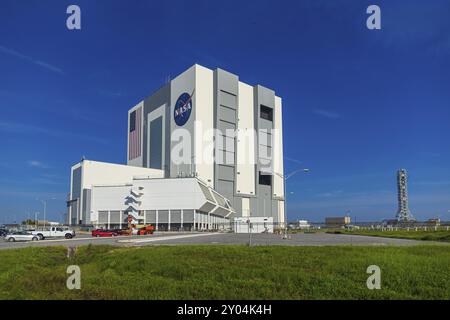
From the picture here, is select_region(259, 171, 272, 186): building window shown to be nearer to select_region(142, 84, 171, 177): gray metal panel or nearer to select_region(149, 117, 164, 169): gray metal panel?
select_region(142, 84, 171, 177): gray metal panel

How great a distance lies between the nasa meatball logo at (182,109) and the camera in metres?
110

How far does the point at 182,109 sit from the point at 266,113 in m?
29.6

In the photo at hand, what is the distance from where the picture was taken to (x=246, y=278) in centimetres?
1502

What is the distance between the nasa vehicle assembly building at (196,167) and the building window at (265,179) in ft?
0.97

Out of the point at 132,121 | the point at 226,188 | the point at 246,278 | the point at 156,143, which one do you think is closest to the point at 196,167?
the point at 226,188

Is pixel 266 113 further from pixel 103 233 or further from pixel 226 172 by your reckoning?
pixel 103 233

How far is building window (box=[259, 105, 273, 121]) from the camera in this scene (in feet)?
417

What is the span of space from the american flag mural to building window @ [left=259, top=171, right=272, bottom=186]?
4277 centimetres

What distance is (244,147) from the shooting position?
4626 inches

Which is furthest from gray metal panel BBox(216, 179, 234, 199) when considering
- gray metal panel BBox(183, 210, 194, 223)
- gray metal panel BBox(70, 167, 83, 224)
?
gray metal panel BBox(70, 167, 83, 224)

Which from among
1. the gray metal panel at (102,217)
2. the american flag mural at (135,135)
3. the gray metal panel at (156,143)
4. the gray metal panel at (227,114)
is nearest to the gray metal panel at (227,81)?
the gray metal panel at (227,114)

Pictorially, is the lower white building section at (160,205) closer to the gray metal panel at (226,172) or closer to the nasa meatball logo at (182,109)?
the gray metal panel at (226,172)

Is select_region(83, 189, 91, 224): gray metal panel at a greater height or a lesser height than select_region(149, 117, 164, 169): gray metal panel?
lesser
